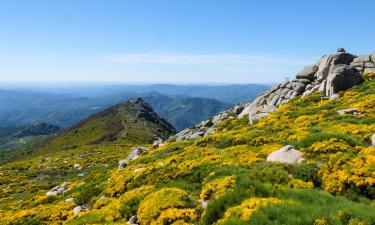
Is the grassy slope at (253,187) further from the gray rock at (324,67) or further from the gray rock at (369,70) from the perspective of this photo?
the gray rock at (369,70)

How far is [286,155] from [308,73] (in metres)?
39.5

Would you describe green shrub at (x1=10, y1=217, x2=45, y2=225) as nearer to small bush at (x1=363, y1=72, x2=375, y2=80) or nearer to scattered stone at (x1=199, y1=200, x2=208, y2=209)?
scattered stone at (x1=199, y1=200, x2=208, y2=209)

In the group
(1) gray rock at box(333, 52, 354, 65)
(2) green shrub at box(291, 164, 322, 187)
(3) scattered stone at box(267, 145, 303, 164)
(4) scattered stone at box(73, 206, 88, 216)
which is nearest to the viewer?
(2) green shrub at box(291, 164, 322, 187)

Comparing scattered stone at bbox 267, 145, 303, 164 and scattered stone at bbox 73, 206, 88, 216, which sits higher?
scattered stone at bbox 267, 145, 303, 164

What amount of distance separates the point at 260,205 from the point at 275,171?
5.01 metres

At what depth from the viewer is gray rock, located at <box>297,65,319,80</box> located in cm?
5884

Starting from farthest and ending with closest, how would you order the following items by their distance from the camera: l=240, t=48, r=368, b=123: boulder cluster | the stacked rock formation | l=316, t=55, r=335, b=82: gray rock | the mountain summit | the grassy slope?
1. the mountain summit
2. l=316, t=55, r=335, b=82: gray rock
3. the stacked rock formation
4. l=240, t=48, r=368, b=123: boulder cluster
5. the grassy slope

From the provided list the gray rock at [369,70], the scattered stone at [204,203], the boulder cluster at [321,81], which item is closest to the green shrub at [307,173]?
the scattered stone at [204,203]

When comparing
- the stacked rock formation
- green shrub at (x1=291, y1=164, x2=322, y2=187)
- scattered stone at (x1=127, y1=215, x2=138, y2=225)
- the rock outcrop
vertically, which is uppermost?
the rock outcrop

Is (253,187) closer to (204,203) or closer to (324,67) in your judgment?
(204,203)

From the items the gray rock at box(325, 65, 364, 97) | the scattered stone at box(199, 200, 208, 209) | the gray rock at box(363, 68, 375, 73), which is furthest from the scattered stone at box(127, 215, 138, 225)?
the gray rock at box(363, 68, 375, 73)

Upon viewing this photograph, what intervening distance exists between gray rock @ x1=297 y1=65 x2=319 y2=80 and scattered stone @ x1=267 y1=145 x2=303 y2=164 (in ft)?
125

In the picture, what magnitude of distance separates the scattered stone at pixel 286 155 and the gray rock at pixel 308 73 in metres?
38.2

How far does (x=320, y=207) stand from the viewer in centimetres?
1370
